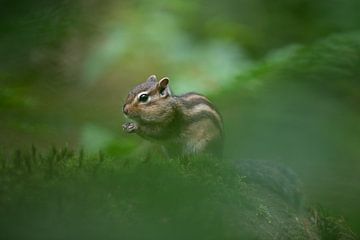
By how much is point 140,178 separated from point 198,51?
4.60m

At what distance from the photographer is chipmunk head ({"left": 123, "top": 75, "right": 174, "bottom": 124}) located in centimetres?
547

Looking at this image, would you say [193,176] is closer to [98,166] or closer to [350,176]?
[98,166]

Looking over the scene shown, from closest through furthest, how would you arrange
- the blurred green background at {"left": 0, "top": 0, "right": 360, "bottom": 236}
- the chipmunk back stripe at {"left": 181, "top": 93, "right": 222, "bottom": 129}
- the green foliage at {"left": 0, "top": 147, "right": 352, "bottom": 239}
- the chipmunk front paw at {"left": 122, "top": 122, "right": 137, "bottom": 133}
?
the green foliage at {"left": 0, "top": 147, "right": 352, "bottom": 239}
the chipmunk front paw at {"left": 122, "top": 122, "right": 137, "bottom": 133}
the chipmunk back stripe at {"left": 181, "top": 93, "right": 222, "bottom": 129}
the blurred green background at {"left": 0, "top": 0, "right": 360, "bottom": 236}

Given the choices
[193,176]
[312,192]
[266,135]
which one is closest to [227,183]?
[193,176]

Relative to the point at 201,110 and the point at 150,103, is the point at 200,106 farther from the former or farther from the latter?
the point at 150,103

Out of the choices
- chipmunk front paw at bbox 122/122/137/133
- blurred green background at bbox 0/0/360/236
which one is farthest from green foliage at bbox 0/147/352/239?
chipmunk front paw at bbox 122/122/137/133

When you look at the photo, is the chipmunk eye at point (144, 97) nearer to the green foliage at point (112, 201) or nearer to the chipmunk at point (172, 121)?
the chipmunk at point (172, 121)

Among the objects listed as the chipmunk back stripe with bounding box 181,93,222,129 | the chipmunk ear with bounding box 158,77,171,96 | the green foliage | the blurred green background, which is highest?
the blurred green background

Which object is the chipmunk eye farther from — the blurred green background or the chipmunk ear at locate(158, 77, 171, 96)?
the blurred green background

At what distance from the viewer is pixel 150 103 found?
5.54 m

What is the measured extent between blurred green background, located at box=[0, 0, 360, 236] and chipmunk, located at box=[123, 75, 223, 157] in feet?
1.52

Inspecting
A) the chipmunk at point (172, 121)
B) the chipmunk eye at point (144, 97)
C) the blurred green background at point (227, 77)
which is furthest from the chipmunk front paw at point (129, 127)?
the blurred green background at point (227, 77)

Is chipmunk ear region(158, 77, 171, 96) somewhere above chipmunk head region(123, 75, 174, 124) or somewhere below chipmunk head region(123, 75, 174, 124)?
above

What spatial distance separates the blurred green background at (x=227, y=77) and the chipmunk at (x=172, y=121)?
0.46 metres
